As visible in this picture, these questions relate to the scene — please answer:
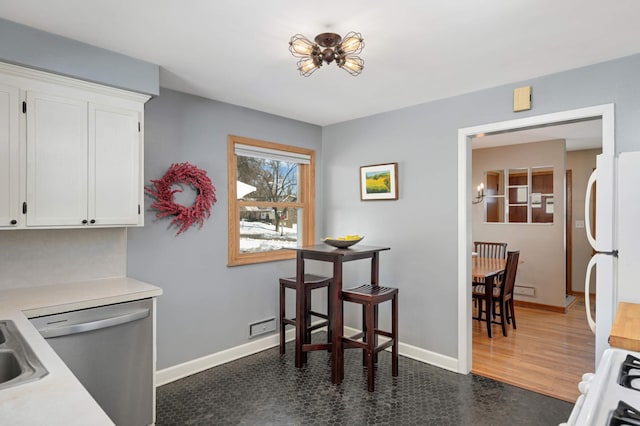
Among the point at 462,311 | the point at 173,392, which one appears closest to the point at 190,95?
the point at 173,392

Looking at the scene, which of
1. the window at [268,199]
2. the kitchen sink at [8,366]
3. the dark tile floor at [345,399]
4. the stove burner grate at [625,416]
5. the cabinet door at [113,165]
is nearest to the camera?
the stove burner grate at [625,416]

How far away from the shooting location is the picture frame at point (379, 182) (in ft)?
12.1

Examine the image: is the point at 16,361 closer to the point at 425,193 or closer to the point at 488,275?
the point at 425,193

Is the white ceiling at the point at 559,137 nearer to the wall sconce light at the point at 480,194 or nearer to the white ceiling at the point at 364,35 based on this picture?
the wall sconce light at the point at 480,194

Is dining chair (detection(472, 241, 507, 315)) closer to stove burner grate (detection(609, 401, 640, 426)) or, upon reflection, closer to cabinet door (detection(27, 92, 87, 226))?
stove burner grate (detection(609, 401, 640, 426))

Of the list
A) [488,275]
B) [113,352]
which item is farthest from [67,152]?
[488,275]

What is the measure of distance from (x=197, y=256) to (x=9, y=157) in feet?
5.02

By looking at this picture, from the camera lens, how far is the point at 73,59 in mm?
2205

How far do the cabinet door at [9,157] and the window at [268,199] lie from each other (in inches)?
64.9

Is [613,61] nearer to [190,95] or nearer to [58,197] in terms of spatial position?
[190,95]

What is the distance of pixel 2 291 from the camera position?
7.43ft

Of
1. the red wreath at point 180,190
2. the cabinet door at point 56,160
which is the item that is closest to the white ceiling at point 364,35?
the cabinet door at point 56,160

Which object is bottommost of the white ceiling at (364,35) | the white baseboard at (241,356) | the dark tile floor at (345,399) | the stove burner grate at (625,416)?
the dark tile floor at (345,399)

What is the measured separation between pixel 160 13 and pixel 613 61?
280 centimetres
